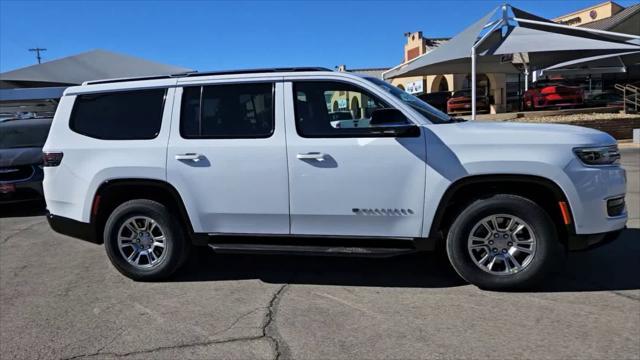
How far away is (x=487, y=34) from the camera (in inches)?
716

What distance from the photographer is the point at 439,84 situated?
40.3 meters

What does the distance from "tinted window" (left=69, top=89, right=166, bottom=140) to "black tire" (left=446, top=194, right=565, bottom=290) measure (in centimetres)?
294

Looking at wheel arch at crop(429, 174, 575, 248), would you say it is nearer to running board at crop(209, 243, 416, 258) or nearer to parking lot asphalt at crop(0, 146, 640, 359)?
running board at crop(209, 243, 416, 258)

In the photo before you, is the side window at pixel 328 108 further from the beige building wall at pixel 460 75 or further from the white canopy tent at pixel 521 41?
the beige building wall at pixel 460 75

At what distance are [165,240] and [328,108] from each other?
200 centimetres

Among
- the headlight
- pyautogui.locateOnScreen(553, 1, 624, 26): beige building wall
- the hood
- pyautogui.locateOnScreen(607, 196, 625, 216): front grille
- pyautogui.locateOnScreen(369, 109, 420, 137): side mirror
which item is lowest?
pyautogui.locateOnScreen(607, 196, 625, 216): front grille

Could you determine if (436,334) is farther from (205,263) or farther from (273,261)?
(205,263)

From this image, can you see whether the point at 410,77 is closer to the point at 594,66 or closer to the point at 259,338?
the point at 594,66

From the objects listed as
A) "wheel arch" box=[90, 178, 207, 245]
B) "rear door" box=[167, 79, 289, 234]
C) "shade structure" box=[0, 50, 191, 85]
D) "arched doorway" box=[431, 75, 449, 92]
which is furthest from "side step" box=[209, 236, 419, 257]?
"arched doorway" box=[431, 75, 449, 92]

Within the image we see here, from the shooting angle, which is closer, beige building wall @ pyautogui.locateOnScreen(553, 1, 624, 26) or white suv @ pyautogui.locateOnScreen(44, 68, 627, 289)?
white suv @ pyautogui.locateOnScreen(44, 68, 627, 289)

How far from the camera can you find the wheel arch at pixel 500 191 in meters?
4.38

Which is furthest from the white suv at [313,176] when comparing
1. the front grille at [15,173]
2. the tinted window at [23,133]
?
the tinted window at [23,133]

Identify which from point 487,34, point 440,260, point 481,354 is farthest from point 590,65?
point 481,354

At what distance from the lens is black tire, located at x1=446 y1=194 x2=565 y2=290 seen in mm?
4453
